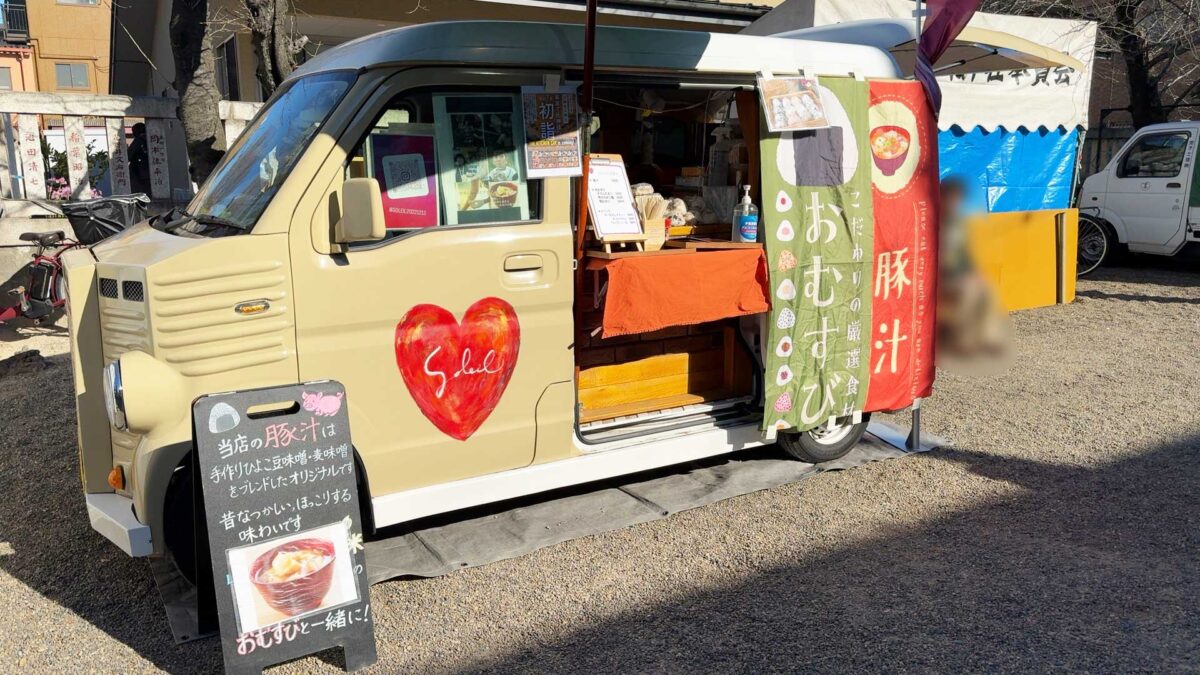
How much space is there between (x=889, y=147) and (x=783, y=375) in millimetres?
1374

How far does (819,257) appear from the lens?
471 cm

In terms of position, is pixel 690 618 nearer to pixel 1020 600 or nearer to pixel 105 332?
pixel 1020 600

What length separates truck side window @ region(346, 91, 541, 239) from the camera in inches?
149

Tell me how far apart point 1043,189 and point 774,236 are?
7876 millimetres

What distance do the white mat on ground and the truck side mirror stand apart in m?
1.44

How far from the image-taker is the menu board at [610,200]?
171 inches

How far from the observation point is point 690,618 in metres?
3.56

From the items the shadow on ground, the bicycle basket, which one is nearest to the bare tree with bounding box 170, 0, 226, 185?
the bicycle basket

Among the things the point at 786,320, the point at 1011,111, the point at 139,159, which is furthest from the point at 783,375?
the point at 139,159

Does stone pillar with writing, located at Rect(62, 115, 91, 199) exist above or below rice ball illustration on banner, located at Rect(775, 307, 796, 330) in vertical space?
above

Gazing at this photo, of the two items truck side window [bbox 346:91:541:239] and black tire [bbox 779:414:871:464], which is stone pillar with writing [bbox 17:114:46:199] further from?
black tire [bbox 779:414:871:464]

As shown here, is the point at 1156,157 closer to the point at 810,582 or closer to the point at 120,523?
the point at 810,582

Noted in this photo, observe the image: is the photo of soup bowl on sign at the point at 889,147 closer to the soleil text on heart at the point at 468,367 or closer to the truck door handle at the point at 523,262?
the truck door handle at the point at 523,262

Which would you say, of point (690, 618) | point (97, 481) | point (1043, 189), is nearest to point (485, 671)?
point (690, 618)
